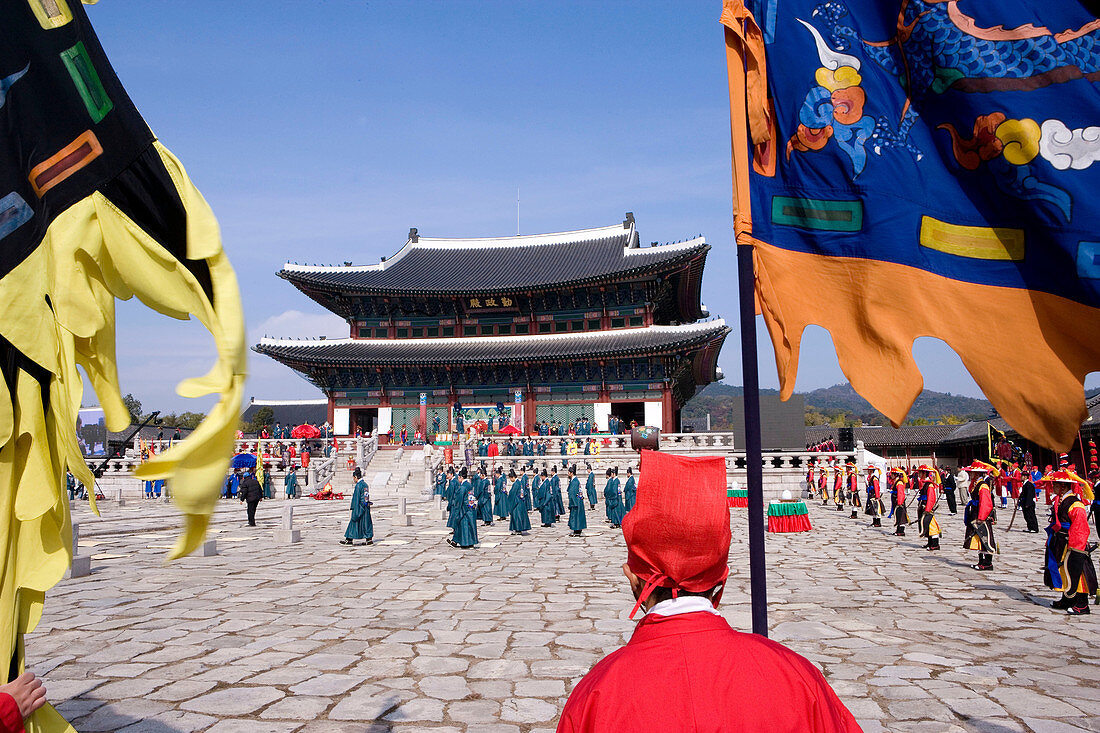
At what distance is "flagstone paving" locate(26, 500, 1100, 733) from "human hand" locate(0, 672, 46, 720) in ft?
9.48

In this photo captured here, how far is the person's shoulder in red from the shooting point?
1.38 meters

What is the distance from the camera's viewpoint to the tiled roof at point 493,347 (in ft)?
Result: 100

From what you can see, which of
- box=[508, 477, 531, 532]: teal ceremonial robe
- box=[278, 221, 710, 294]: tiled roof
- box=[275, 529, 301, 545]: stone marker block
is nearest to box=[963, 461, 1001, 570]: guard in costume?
box=[508, 477, 531, 532]: teal ceremonial robe

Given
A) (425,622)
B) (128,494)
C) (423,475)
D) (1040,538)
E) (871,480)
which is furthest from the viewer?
(128,494)

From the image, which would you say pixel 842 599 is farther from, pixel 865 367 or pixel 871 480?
pixel 871 480

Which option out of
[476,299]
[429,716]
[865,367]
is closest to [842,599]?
[429,716]

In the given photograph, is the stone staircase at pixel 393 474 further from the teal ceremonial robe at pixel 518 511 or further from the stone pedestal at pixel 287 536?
the stone pedestal at pixel 287 536

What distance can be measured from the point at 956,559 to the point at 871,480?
6417 mm

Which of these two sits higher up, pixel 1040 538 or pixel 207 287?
pixel 207 287

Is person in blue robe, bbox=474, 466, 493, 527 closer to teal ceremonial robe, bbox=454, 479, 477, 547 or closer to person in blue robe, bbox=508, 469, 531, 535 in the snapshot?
person in blue robe, bbox=508, 469, 531, 535

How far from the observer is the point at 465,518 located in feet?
42.8

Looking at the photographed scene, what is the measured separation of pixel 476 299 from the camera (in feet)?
118

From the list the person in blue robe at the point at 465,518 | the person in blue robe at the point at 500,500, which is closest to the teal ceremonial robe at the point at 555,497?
the person in blue robe at the point at 500,500

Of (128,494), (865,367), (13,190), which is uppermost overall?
(13,190)
